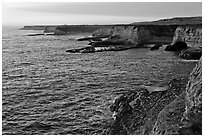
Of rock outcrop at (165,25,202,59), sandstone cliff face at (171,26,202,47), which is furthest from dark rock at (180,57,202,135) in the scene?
sandstone cliff face at (171,26,202,47)

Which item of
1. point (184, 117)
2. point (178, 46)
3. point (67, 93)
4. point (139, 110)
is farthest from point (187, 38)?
point (184, 117)

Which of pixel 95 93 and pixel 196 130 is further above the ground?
pixel 196 130

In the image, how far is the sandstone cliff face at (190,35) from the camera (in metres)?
Answer: 56.0

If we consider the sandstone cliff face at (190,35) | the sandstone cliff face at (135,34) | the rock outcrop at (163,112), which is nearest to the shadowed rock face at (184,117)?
the rock outcrop at (163,112)

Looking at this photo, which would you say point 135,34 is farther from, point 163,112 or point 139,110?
point 163,112

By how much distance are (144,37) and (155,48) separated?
16850 mm

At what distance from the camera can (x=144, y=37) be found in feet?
264

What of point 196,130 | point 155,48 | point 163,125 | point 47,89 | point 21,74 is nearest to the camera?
point 196,130

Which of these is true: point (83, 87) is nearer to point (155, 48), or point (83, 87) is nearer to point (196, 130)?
point (196, 130)

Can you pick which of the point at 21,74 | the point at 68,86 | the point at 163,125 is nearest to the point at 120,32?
the point at 21,74

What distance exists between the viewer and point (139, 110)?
16656mm

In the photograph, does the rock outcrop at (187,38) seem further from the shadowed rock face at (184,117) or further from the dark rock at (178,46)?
the shadowed rock face at (184,117)

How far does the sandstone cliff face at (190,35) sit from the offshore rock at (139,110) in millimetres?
38195

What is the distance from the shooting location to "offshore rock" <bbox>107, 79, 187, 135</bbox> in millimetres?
14211
